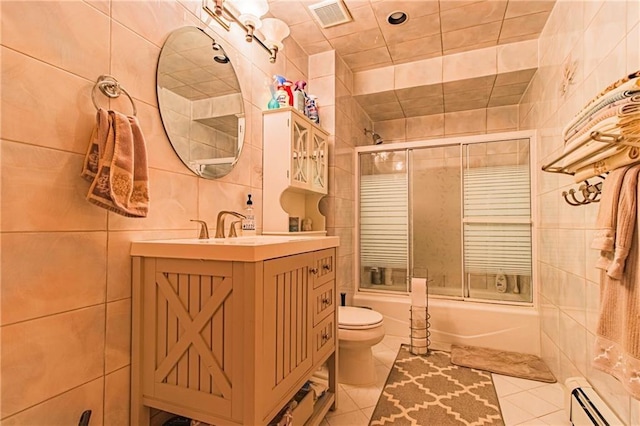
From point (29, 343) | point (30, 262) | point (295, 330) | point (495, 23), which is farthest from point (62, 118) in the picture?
point (495, 23)

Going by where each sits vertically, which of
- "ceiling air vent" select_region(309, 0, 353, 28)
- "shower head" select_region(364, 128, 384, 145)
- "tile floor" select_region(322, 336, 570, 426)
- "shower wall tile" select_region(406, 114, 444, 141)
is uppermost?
"ceiling air vent" select_region(309, 0, 353, 28)

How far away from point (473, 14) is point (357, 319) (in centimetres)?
229

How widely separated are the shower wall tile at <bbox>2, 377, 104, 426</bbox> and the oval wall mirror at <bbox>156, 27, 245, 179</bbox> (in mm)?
929

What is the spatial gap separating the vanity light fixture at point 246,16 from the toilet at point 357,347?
5.57 feet

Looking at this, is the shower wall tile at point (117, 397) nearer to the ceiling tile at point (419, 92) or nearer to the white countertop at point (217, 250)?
the white countertop at point (217, 250)

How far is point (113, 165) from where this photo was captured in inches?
→ 39.0

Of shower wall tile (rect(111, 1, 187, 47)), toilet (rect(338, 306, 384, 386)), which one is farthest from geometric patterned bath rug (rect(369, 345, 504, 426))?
shower wall tile (rect(111, 1, 187, 47))

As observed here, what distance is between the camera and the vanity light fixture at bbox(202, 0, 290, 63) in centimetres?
152

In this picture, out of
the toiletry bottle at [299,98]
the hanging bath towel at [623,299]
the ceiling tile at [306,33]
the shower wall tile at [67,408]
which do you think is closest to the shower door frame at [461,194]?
the toiletry bottle at [299,98]

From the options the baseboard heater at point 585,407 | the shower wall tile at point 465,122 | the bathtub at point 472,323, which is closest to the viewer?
the baseboard heater at point 585,407

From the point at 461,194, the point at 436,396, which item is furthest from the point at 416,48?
the point at 436,396

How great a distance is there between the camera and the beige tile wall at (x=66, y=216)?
87 cm

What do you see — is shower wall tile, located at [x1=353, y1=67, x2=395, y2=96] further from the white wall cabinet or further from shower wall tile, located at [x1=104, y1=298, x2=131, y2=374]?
shower wall tile, located at [x1=104, y1=298, x2=131, y2=374]

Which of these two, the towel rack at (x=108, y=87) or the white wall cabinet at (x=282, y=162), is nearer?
the towel rack at (x=108, y=87)
